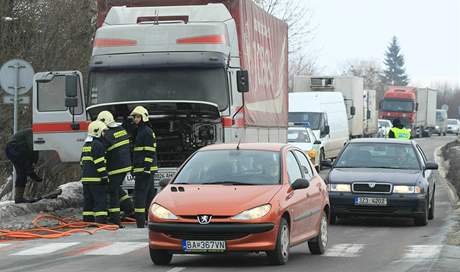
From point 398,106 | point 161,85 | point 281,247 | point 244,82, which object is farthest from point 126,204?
point 398,106

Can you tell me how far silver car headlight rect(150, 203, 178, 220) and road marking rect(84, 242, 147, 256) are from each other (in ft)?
5.59

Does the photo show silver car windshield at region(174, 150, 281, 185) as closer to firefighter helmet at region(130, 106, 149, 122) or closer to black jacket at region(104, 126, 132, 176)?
firefighter helmet at region(130, 106, 149, 122)

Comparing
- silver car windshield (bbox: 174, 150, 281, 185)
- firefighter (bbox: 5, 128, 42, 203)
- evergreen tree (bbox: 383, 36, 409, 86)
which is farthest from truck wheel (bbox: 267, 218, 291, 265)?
evergreen tree (bbox: 383, 36, 409, 86)

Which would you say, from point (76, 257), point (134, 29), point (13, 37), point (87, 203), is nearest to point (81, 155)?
point (87, 203)

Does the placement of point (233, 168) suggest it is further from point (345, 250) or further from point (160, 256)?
point (345, 250)

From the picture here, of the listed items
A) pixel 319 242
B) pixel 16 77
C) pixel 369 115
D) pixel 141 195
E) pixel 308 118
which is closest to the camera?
pixel 319 242

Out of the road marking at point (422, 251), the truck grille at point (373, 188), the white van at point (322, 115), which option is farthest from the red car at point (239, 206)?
the white van at point (322, 115)

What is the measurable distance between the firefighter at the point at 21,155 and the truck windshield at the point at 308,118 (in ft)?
57.1

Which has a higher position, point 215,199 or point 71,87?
point 71,87

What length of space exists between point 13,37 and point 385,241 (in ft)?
45.0

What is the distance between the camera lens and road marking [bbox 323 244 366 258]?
12.9m

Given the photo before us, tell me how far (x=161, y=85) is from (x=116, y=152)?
1.70 metres

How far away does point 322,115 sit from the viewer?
35.4 meters

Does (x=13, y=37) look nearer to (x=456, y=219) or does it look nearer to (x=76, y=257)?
(x=456, y=219)
